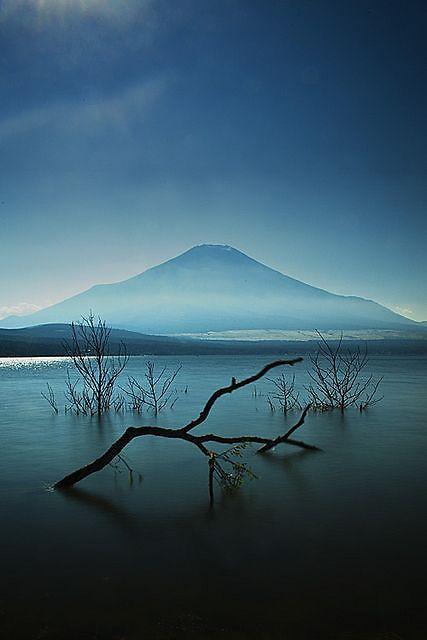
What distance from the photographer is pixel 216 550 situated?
22.1ft

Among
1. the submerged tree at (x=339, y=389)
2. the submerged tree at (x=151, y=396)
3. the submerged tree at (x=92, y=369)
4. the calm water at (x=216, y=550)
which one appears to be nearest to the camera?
the calm water at (x=216, y=550)

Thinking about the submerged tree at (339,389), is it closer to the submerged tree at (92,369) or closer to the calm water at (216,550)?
the calm water at (216,550)

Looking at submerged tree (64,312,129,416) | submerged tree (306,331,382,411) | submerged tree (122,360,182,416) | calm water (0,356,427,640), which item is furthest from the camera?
submerged tree (122,360,182,416)

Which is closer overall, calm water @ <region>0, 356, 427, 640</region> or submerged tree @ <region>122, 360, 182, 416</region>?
calm water @ <region>0, 356, 427, 640</region>

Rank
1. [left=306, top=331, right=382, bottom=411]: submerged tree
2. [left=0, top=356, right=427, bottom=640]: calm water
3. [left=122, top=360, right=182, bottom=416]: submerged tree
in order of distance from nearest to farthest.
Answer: [left=0, top=356, right=427, bottom=640]: calm water → [left=306, top=331, right=382, bottom=411]: submerged tree → [left=122, top=360, right=182, bottom=416]: submerged tree

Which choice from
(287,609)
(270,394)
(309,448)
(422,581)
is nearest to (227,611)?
(287,609)

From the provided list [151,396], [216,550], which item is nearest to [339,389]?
[151,396]

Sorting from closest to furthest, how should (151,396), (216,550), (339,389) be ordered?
(216,550) → (339,389) → (151,396)

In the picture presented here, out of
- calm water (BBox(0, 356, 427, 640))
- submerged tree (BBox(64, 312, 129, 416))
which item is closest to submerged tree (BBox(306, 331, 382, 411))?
calm water (BBox(0, 356, 427, 640))

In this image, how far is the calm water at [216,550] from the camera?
5.13 metres

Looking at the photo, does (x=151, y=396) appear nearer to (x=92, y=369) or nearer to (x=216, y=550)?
(x=92, y=369)

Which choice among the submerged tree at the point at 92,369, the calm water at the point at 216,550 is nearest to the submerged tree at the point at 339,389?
the calm water at the point at 216,550

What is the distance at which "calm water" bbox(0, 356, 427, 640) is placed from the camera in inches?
202

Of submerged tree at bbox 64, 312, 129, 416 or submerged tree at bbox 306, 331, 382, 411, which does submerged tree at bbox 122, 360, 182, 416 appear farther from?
submerged tree at bbox 306, 331, 382, 411
